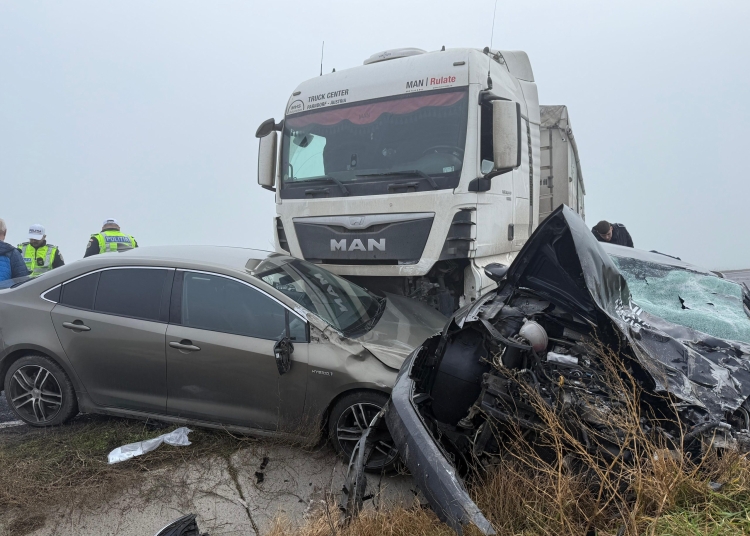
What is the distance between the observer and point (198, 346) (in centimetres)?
372

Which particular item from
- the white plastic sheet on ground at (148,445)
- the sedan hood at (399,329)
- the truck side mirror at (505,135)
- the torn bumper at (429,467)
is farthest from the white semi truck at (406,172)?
the torn bumper at (429,467)

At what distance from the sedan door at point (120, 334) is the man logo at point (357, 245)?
1.85m

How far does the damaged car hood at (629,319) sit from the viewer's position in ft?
7.89

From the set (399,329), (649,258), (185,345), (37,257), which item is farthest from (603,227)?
(37,257)

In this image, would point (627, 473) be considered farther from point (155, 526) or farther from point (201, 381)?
point (201, 381)

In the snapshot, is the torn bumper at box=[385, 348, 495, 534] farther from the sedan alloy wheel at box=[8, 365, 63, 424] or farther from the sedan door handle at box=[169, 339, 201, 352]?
the sedan alloy wheel at box=[8, 365, 63, 424]

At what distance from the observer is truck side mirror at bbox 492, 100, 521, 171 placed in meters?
4.85

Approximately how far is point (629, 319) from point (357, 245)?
291 centimetres

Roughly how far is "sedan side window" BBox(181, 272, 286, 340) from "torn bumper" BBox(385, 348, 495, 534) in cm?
132

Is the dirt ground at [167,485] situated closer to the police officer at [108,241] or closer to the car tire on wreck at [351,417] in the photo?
the car tire on wreck at [351,417]

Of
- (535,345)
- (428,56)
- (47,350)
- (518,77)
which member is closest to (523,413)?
(535,345)

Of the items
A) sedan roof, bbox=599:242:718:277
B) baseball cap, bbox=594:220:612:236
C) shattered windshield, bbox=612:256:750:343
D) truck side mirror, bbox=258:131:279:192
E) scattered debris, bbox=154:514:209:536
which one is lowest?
scattered debris, bbox=154:514:209:536

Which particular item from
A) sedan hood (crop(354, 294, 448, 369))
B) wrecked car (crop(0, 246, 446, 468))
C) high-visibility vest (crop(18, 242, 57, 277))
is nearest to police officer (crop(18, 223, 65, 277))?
high-visibility vest (crop(18, 242, 57, 277))

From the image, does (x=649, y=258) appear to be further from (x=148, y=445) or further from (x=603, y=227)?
(x=148, y=445)
